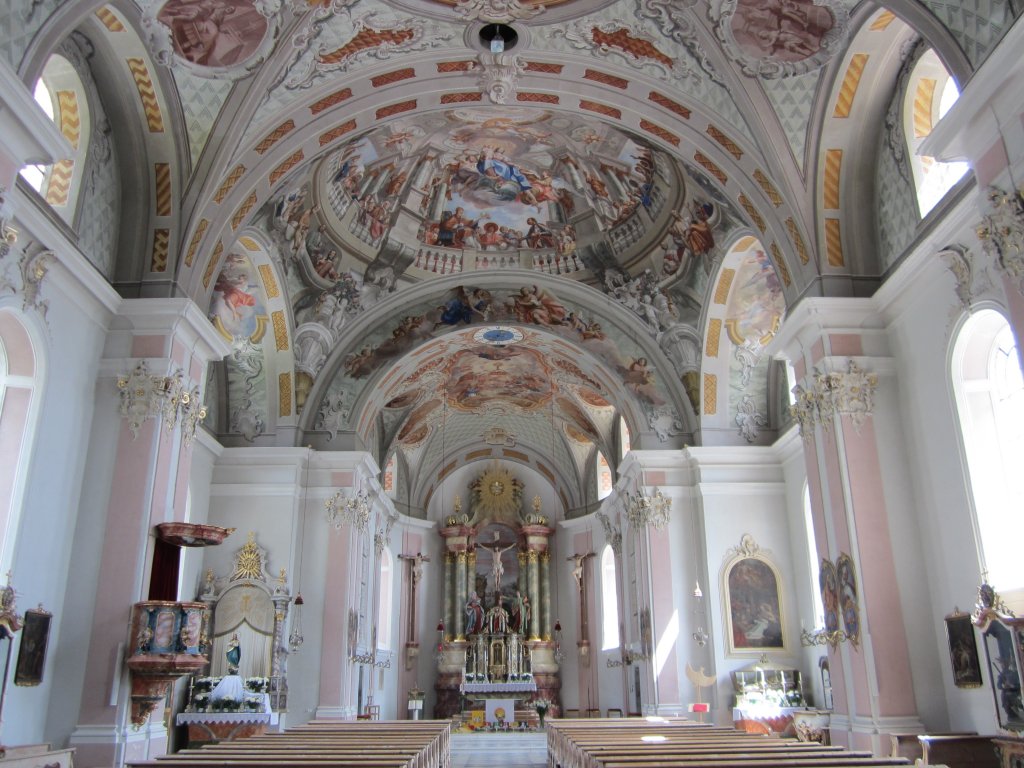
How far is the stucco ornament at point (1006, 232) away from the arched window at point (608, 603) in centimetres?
1988

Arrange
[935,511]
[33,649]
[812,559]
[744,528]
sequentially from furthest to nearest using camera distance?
[744,528] < [812,559] < [935,511] < [33,649]

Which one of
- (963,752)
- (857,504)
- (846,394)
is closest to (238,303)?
(846,394)

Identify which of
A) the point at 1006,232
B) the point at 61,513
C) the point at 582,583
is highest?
the point at 1006,232

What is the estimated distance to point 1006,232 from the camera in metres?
8.24

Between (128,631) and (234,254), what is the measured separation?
814cm

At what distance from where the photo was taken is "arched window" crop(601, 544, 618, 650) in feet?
89.6

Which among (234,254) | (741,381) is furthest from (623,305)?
(234,254)

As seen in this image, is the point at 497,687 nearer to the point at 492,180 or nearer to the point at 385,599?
the point at 385,599

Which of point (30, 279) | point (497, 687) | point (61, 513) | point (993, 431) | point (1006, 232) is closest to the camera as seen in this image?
point (1006, 232)

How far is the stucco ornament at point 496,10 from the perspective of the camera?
12.5m

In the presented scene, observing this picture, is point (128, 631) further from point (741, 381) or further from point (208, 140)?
point (741, 381)

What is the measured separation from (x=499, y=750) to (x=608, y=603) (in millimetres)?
9587

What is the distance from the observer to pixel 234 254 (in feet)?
55.0

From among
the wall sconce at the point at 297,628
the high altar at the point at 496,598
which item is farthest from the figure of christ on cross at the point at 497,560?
the wall sconce at the point at 297,628
